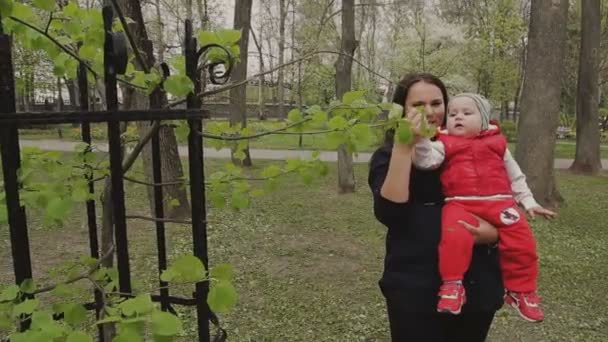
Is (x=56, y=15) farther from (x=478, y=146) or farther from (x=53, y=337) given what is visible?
(x=478, y=146)

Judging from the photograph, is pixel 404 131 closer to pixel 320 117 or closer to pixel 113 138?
pixel 320 117

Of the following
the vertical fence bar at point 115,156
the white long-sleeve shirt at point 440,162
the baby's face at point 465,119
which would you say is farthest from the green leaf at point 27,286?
the baby's face at point 465,119

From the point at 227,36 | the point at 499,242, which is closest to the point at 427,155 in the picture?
the point at 499,242

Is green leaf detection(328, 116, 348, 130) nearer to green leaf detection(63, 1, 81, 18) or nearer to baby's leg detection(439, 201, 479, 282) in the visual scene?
baby's leg detection(439, 201, 479, 282)

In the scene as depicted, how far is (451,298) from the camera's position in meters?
→ 1.78

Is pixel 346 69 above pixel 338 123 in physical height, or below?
above

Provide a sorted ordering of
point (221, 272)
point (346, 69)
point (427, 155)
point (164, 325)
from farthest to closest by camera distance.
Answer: point (346, 69)
point (427, 155)
point (221, 272)
point (164, 325)

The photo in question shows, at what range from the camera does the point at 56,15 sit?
146 centimetres

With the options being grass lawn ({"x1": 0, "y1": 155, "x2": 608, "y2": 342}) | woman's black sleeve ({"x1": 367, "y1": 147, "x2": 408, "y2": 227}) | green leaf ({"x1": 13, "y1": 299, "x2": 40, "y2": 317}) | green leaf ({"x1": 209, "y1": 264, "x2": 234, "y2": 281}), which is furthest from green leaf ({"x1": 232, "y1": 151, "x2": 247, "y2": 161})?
green leaf ({"x1": 13, "y1": 299, "x2": 40, "y2": 317})

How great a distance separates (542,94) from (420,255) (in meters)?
6.72

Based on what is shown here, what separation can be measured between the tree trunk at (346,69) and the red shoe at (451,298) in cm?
719

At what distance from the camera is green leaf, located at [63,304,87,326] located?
123 cm

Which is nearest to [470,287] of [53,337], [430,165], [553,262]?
[430,165]

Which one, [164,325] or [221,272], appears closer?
[164,325]
